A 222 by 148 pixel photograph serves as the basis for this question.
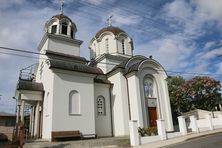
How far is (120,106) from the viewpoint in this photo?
1795 centimetres

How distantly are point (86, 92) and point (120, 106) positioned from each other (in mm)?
3462

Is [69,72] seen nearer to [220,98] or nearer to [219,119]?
[219,119]

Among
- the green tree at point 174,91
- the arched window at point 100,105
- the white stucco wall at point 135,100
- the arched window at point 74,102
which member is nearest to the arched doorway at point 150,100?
the white stucco wall at point 135,100

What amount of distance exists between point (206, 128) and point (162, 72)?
21.6 ft

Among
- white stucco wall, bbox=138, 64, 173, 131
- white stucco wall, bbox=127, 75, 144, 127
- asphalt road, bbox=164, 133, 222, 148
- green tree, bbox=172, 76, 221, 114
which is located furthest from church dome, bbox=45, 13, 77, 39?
green tree, bbox=172, 76, 221, 114

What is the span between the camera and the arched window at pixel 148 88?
18.8 m

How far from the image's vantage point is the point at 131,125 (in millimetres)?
12609

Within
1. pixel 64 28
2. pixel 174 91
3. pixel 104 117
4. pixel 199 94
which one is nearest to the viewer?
pixel 104 117

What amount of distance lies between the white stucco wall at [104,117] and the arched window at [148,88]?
142 inches

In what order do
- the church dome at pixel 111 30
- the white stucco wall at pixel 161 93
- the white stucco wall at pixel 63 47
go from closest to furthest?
the white stucco wall at pixel 161 93, the white stucco wall at pixel 63 47, the church dome at pixel 111 30

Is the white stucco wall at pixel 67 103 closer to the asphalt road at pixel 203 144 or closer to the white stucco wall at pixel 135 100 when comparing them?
the white stucco wall at pixel 135 100

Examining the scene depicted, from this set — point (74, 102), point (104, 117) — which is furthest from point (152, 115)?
point (74, 102)

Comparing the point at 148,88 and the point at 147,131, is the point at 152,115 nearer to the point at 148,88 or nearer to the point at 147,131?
the point at 148,88

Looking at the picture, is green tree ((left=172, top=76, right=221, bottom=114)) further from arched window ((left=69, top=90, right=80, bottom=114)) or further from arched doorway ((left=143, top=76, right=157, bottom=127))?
arched window ((left=69, top=90, right=80, bottom=114))
